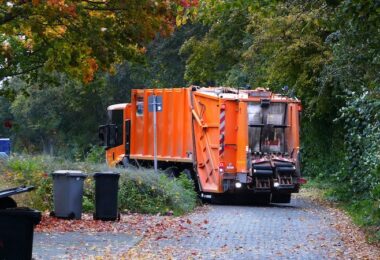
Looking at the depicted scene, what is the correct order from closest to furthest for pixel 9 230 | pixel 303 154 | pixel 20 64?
1. pixel 9 230
2. pixel 20 64
3. pixel 303 154

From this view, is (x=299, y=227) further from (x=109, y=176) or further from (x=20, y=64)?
(x=20, y=64)

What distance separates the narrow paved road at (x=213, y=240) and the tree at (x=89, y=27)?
3450 mm

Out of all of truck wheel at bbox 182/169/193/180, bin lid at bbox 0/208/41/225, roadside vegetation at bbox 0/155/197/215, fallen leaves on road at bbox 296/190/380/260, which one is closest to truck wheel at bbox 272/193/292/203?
fallen leaves on road at bbox 296/190/380/260

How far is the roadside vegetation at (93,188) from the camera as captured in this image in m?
19.0

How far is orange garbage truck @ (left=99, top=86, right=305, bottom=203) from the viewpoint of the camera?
23141mm

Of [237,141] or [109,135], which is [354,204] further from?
[109,135]

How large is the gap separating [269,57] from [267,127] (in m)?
4.74

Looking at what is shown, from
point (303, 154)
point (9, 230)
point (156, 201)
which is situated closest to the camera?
point (9, 230)

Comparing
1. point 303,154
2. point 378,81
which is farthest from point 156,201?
point 303,154

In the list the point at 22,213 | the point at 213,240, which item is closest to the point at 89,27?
the point at 213,240

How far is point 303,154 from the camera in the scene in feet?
116

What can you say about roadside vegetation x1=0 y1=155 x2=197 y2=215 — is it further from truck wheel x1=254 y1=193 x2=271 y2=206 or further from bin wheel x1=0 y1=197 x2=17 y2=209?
bin wheel x1=0 y1=197 x2=17 y2=209

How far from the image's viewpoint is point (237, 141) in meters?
23.3

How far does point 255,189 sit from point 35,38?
7.47 m
